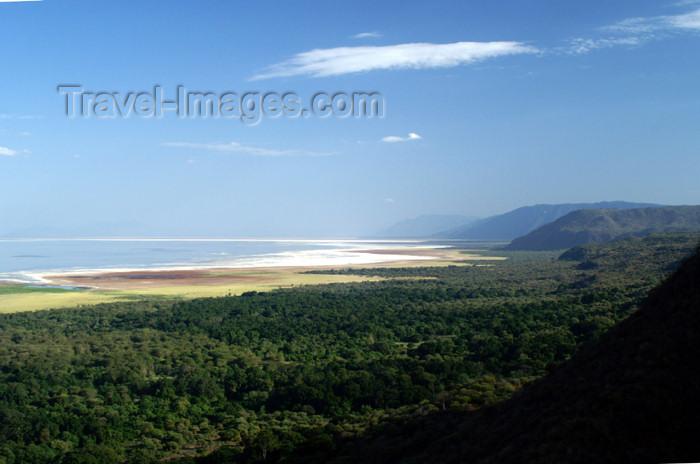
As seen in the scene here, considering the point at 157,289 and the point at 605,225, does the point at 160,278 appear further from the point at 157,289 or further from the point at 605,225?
the point at 605,225

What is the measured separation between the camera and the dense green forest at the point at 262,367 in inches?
909

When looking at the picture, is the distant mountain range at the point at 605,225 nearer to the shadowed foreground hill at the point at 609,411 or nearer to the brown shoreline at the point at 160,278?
the brown shoreline at the point at 160,278

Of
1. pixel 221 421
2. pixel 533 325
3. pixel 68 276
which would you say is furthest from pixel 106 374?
pixel 68 276

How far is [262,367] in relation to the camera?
35062 millimetres

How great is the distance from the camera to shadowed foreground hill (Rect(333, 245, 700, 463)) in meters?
11.2

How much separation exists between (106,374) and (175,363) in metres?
4.84

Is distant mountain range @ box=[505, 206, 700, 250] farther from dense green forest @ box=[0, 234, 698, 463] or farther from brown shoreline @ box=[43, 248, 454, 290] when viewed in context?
dense green forest @ box=[0, 234, 698, 463]

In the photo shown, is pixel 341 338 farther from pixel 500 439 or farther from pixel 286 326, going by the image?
pixel 500 439

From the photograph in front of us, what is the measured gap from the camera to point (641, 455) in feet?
35.2

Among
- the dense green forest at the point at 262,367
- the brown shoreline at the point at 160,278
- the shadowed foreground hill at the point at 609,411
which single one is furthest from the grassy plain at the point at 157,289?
the shadowed foreground hill at the point at 609,411

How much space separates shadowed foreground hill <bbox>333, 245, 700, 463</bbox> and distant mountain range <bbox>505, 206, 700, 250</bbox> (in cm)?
15099

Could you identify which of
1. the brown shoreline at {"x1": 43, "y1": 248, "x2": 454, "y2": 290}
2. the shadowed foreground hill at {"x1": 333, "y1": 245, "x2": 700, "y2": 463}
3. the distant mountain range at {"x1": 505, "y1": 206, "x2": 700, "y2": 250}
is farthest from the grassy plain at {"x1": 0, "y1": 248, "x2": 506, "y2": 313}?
the distant mountain range at {"x1": 505, "y1": 206, "x2": 700, "y2": 250}

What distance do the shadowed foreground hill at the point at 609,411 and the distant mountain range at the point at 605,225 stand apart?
495ft

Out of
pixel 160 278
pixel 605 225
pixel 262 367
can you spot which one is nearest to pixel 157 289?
pixel 160 278
